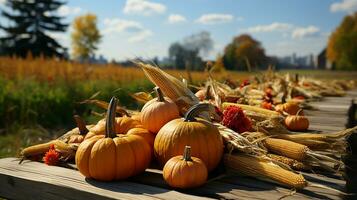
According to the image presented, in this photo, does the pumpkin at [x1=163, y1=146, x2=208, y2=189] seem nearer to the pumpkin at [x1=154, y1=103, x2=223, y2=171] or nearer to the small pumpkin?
the pumpkin at [x1=154, y1=103, x2=223, y2=171]

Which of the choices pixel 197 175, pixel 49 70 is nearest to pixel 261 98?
pixel 197 175

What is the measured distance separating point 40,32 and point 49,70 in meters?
33.1

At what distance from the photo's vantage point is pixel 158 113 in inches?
71.5

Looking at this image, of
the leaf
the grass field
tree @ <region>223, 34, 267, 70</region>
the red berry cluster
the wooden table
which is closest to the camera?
the wooden table

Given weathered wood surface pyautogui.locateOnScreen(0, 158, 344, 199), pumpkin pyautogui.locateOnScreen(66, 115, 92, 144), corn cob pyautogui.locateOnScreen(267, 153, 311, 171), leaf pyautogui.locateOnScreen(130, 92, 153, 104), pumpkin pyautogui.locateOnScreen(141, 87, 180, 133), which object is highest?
leaf pyautogui.locateOnScreen(130, 92, 153, 104)

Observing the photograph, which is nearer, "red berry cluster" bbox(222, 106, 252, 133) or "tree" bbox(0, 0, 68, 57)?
"red berry cluster" bbox(222, 106, 252, 133)

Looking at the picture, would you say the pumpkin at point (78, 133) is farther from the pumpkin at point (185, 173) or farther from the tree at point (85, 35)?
the tree at point (85, 35)

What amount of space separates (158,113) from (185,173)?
1.54 ft

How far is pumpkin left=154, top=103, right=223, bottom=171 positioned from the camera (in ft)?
5.34

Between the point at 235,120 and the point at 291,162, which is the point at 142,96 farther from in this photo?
the point at 291,162

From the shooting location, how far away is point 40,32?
129 feet

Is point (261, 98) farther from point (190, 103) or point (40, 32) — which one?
point (40, 32)

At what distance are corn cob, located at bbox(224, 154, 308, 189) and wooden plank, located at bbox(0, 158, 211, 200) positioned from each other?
0.37m

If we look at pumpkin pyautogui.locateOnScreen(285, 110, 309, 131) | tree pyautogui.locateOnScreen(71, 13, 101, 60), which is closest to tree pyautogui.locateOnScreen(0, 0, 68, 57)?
tree pyautogui.locateOnScreen(71, 13, 101, 60)
